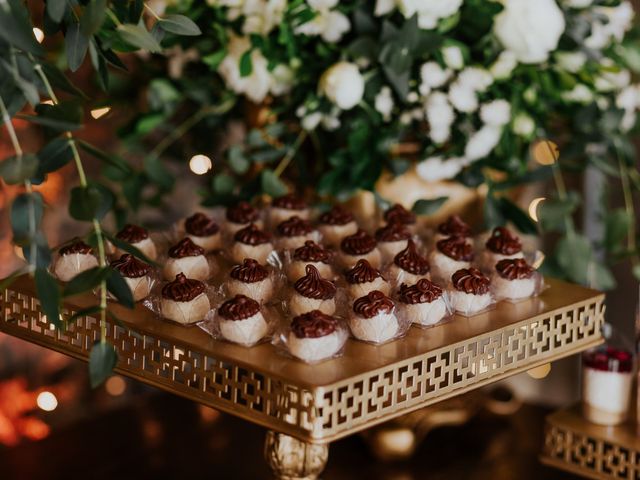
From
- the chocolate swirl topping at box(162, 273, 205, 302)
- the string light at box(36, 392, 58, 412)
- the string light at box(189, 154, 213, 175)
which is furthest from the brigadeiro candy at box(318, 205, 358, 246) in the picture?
the string light at box(36, 392, 58, 412)

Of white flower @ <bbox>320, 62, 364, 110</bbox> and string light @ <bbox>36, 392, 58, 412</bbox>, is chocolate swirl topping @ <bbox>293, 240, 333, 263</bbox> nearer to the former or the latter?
white flower @ <bbox>320, 62, 364, 110</bbox>

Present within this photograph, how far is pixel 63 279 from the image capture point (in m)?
1.24

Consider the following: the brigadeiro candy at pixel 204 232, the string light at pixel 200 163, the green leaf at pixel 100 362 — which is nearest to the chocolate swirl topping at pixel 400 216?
the brigadeiro candy at pixel 204 232

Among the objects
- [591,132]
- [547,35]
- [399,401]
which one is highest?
[547,35]

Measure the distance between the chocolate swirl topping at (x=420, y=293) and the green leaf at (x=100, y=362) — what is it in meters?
0.35

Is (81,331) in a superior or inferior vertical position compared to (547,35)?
inferior

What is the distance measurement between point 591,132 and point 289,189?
53 centimetres

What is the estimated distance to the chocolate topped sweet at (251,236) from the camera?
1.30m

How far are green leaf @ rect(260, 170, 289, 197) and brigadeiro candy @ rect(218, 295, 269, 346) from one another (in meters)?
0.49

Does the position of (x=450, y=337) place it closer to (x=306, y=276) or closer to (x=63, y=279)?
(x=306, y=276)

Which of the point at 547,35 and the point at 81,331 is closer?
the point at 81,331

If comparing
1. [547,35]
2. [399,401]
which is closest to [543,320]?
[399,401]

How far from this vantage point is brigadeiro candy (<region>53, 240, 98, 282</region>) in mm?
1233

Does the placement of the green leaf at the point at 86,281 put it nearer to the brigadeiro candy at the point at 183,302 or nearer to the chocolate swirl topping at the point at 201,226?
the brigadeiro candy at the point at 183,302
